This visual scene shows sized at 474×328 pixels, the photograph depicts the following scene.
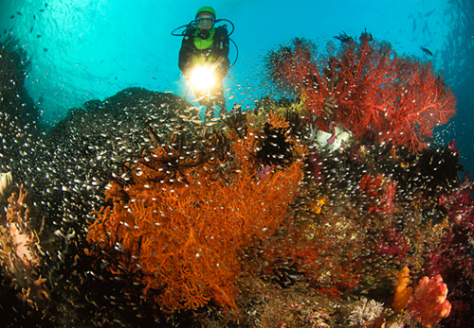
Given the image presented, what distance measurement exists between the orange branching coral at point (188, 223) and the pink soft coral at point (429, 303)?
2.63 m

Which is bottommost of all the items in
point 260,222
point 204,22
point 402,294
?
point 402,294

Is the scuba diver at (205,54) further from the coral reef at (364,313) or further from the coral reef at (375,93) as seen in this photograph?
the coral reef at (364,313)

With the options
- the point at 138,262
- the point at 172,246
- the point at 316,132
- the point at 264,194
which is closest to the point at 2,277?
the point at 138,262

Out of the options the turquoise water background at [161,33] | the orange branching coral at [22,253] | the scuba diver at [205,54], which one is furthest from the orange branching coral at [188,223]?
the turquoise water background at [161,33]

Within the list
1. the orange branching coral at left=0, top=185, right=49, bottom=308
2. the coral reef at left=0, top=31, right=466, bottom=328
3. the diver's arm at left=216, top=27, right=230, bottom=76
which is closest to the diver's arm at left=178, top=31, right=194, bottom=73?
the diver's arm at left=216, top=27, right=230, bottom=76

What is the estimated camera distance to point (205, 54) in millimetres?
7570

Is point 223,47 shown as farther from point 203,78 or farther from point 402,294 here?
point 402,294

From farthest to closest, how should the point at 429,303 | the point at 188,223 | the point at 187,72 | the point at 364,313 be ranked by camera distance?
the point at 187,72 < the point at 429,303 < the point at 364,313 < the point at 188,223

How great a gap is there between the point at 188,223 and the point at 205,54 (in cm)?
676

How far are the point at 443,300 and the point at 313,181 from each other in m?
2.63

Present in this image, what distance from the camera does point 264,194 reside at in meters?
3.12

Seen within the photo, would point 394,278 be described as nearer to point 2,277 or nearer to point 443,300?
point 443,300

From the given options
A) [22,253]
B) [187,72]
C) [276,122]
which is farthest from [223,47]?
[22,253]

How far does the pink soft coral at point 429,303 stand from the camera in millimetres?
3332
